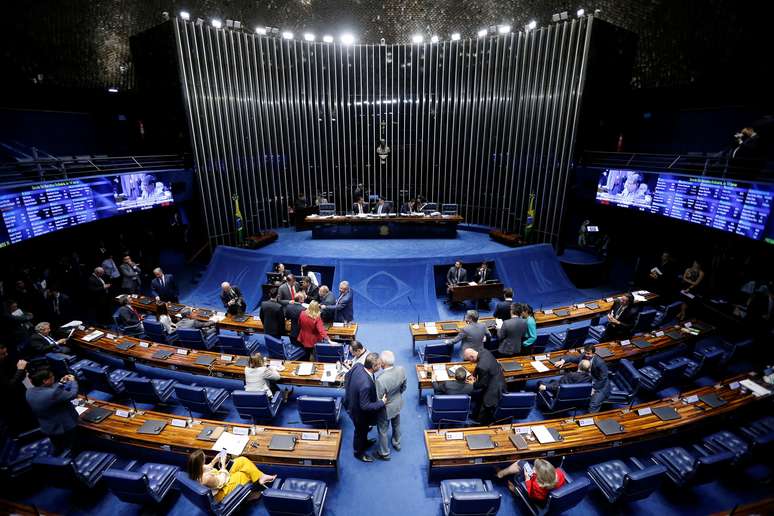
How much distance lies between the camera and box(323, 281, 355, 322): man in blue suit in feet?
25.5

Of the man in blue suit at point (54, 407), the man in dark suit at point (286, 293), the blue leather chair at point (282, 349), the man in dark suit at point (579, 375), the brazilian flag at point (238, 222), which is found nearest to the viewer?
the man in blue suit at point (54, 407)

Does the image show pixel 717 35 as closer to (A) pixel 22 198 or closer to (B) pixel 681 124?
(B) pixel 681 124

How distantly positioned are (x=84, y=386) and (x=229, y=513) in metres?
4.69

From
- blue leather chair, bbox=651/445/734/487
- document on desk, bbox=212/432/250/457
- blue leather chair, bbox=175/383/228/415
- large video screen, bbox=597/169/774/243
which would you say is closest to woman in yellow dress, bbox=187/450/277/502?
document on desk, bbox=212/432/250/457

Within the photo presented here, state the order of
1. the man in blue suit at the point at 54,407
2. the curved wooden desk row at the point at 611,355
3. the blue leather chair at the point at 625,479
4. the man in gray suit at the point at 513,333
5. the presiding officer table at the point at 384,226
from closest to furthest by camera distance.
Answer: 1. the blue leather chair at the point at 625,479
2. the man in blue suit at the point at 54,407
3. the curved wooden desk row at the point at 611,355
4. the man in gray suit at the point at 513,333
5. the presiding officer table at the point at 384,226

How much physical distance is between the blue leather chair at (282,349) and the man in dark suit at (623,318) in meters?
6.08

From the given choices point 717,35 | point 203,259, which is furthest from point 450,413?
point 717,35

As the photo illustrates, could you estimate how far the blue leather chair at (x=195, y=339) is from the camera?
23.0 feet

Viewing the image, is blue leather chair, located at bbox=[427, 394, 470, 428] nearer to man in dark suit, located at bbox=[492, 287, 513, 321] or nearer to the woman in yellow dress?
the woman in yellow dress

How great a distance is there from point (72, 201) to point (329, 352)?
733cm

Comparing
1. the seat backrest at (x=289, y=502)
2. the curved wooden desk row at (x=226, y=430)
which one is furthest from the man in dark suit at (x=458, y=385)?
the seat backrest at (x=289, y=502)

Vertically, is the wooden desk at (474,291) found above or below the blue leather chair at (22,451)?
above

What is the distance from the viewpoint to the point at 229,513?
3887 millimetres

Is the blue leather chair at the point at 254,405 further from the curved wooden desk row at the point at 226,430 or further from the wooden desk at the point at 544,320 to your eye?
the wooden desk at the point at 544,320
